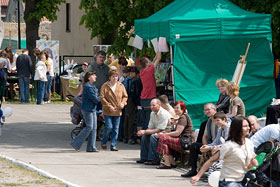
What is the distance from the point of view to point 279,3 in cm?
1673

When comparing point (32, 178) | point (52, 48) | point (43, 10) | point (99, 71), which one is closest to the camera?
point (32, 178)

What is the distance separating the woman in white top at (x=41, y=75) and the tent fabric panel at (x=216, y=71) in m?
10.6

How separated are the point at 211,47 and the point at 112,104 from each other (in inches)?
103

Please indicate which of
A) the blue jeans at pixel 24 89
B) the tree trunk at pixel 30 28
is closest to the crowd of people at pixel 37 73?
the blue jeans at pixel 24 89

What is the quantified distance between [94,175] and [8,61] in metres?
15.7

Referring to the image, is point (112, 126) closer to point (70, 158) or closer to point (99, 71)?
point (70, 158)

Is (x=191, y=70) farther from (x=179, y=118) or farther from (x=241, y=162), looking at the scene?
(x=241, y=162)

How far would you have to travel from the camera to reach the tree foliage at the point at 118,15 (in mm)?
18469

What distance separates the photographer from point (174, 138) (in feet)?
41.9

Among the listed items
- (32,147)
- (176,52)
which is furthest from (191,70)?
(32,147)

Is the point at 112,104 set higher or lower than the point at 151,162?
higher

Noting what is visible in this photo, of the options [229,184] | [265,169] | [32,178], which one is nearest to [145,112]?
[32,178]

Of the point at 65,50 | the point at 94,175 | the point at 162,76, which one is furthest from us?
the point at 65,50

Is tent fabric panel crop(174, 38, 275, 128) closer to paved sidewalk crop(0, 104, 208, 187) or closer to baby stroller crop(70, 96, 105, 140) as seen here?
paved sidewalk crop(0, 104, 208, 187)
